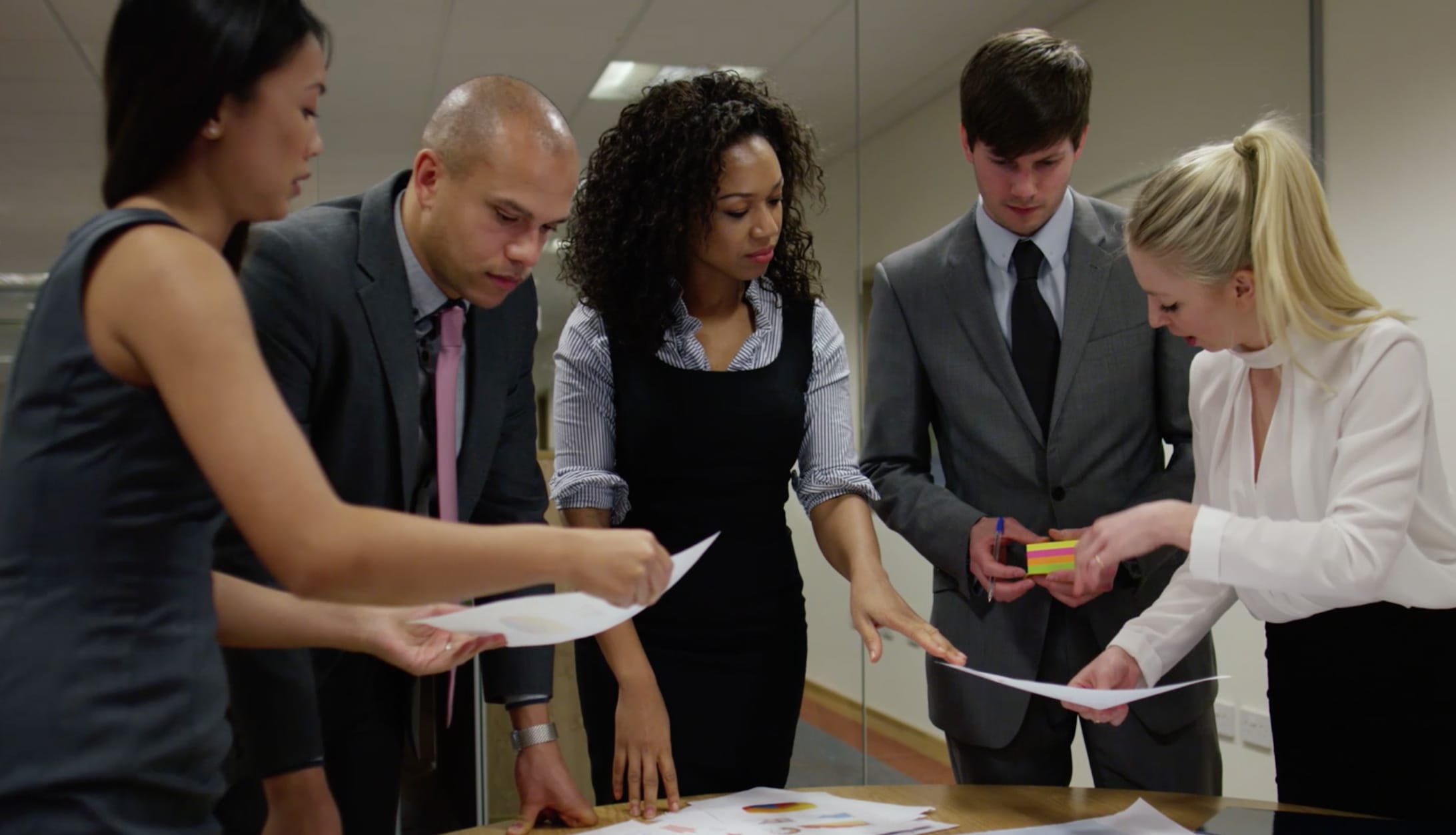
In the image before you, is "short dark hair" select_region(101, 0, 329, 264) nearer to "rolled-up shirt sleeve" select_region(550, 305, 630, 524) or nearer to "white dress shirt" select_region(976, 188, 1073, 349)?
"rolled-up shirt sleeve" select_region(550, 305, 630, 524)


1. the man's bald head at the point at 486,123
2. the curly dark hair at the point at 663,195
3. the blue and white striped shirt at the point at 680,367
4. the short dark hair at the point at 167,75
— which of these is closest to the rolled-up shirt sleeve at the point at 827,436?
the blue and white striped shirt at the point at 680,367

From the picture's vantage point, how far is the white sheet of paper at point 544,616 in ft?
3.30

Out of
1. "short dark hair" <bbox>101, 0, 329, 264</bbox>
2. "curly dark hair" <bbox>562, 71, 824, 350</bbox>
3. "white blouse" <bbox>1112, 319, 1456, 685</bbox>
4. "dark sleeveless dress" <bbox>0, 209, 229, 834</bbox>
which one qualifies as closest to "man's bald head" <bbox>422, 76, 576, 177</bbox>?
"curly dark hair" <bbox>562, 71, 824, 350</bbox>

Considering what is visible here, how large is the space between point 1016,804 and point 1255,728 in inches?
90.0

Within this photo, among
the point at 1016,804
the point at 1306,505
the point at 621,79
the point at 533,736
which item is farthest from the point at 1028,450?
the point at 621,79

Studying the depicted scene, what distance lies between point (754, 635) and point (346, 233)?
2.65 feet

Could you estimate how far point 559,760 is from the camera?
1401 millimetres

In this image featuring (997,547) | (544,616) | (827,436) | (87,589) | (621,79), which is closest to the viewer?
(87,589)

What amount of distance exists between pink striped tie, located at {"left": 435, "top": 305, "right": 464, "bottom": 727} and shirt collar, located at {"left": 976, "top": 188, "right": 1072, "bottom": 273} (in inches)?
34.3

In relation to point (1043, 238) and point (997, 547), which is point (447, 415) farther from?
point (1043, 238)

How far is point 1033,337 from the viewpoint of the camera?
72.4 inches

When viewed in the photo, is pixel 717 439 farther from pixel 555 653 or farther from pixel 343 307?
pixel 555 653

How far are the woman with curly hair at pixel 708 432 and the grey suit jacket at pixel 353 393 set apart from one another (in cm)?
22

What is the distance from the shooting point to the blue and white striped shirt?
173cm
